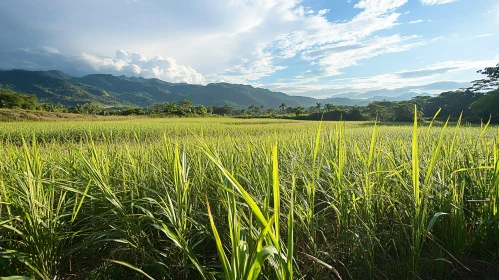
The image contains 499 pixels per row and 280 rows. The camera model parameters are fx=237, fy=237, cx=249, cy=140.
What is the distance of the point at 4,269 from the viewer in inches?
37.7

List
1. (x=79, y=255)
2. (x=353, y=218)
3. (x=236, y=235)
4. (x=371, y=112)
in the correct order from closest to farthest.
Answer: (x=236, y=235), (x=79, y=255), (x=353, y=218), (x=371, y=112)

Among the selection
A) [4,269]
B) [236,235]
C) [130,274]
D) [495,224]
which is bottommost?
[130,274]

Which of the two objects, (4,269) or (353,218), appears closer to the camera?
(4,269)

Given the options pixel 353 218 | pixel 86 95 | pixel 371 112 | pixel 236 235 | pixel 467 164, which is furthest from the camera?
pixel 86 95

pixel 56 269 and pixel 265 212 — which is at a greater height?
pixel 265 212

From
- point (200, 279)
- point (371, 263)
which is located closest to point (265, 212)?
point (200, 279)

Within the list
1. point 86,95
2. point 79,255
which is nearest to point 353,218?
point 79,255

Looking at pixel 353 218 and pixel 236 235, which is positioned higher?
pixel 236 235

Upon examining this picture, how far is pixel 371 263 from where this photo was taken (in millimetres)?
1152

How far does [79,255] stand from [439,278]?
183 centimetres

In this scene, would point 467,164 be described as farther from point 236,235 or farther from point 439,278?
point 236,235

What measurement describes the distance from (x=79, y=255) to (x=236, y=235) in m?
1.10

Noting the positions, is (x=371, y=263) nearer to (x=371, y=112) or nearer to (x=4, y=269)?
(x=4, y=269)

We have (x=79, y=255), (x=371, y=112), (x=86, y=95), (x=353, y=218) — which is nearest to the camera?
(x=79, y=255)
